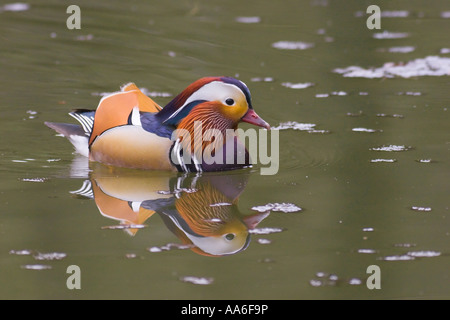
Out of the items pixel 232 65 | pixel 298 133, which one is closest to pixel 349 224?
pixel 298 133

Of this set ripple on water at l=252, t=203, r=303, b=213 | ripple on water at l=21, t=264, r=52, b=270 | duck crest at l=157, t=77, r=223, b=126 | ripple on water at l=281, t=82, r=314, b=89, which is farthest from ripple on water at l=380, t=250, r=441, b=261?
ripple on water at l=281, t=82, r=314, b=89

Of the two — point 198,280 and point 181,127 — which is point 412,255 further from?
point 181,127

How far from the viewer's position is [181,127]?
8375mm

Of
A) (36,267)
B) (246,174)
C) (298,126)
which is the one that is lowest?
(36,267)

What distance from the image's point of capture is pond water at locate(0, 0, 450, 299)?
19.7 ft

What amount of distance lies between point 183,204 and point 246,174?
1.09 metres

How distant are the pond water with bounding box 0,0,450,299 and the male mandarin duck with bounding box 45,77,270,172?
0.16 meters

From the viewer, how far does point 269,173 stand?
8.37 meters

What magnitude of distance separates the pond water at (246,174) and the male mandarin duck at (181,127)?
16 cm

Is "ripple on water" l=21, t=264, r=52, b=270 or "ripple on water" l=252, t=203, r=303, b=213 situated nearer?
"ripple on water" l=21, t=264, r=52, b=270

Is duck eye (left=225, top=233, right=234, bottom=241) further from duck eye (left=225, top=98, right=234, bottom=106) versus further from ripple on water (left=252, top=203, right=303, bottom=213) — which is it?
duck eye (left=225, top=98, right=234, bottom=106)

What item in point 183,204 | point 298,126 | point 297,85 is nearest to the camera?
point 183,204

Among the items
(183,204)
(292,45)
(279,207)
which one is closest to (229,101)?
(183,204)

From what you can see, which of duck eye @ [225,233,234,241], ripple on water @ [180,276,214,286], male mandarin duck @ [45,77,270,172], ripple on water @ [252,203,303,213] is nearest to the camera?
ripple on water @ [180,276,214,286]
